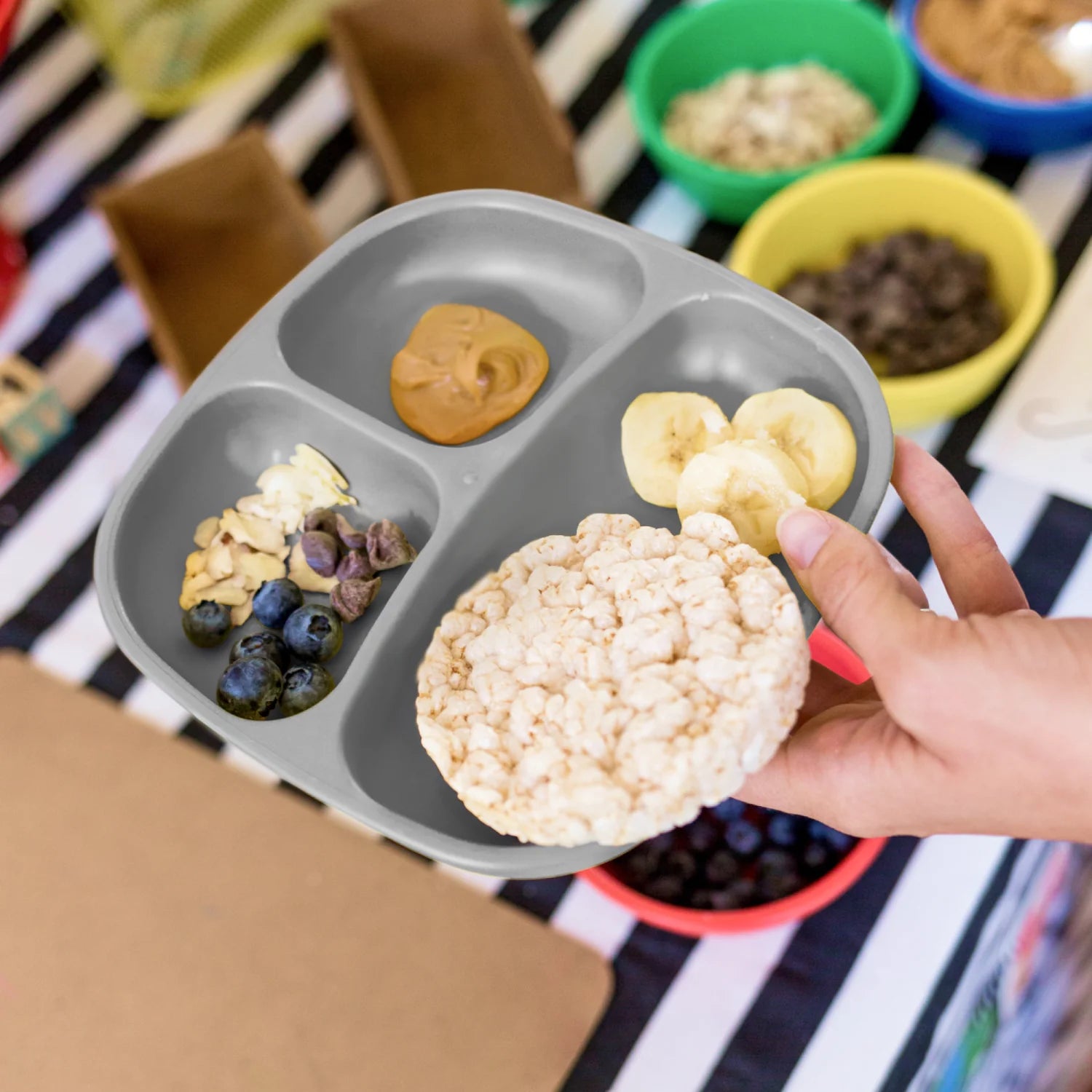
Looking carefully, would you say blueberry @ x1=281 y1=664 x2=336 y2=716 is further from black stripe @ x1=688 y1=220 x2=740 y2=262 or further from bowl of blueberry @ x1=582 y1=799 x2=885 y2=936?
black stripe @ x1=688 y1=220 x2=740 y2=262

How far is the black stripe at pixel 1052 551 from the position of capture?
1401mm

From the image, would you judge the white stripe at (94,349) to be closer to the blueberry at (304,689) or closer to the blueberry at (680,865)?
the blueberry at (304,689)

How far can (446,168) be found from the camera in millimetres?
1779

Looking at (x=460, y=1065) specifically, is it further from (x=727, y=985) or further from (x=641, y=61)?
(x=641, y=61)

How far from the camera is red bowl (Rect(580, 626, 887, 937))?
1141 millimetres

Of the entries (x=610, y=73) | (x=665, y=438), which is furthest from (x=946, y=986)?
(x=610, y=73)

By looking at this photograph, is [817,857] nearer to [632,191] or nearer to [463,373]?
[463,373]

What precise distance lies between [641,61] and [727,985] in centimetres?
141

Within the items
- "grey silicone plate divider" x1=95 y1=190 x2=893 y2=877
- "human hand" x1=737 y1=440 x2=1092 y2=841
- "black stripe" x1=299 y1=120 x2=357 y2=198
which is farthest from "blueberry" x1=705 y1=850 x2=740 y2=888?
"black stripe" x1=299 y1=120 x2=357 y2=198

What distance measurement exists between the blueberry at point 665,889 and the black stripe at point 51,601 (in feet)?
3.10

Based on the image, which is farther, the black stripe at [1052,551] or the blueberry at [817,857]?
the black stripe at [1052,551]

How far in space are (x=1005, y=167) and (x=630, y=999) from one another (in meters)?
1.44

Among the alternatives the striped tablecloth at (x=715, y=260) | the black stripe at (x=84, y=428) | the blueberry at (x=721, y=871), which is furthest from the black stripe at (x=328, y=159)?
the blueberry at (x=721, y=871)

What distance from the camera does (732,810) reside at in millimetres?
1249
